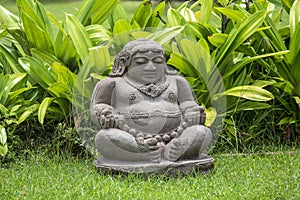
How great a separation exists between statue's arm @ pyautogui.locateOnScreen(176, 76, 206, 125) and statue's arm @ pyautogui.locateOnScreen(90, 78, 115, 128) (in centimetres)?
55

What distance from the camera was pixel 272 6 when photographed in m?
7.12

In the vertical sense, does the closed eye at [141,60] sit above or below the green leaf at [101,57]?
above

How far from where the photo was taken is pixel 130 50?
16.7ft

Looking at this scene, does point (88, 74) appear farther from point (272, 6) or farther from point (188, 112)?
point (272, 6)

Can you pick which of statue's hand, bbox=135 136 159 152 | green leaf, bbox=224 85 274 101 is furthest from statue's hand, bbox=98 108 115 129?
green leaf, bbox=224 85 274 101

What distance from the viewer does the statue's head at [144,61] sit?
5047mm

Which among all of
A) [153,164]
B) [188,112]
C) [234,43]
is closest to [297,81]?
[234,43]

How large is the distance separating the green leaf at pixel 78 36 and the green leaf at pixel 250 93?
141cm

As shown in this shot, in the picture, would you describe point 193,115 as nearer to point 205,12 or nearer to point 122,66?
point 122,66

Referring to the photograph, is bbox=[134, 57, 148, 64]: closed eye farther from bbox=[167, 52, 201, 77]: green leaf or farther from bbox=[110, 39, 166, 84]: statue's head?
bbox=[167, 52, 201, 77]: green leaf

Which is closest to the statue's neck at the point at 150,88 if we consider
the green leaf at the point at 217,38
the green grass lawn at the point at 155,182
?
the green grass lawn at the point at 155,182

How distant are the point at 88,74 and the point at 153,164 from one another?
147cm

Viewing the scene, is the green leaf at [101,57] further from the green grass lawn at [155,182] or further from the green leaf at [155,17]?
the green leaf at [155,17]

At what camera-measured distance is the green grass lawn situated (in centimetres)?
446
